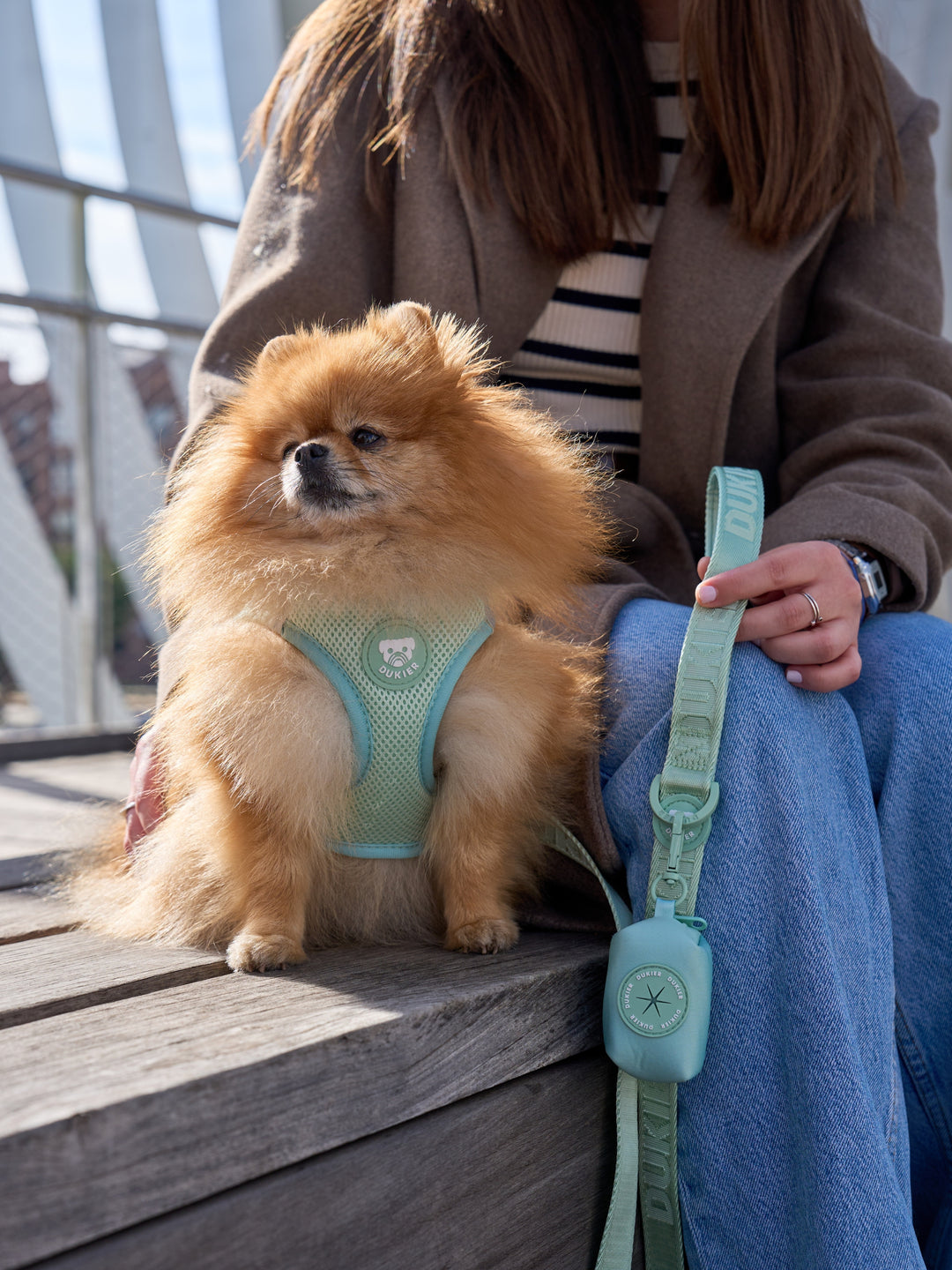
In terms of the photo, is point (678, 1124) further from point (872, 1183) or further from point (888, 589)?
point (888, 589)

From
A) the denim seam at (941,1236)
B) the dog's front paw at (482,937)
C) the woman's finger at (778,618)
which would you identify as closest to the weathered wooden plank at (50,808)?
the dog's front paw at (482,937)

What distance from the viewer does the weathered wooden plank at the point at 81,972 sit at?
0.97 metres

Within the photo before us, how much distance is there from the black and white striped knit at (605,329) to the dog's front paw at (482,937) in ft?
2.61

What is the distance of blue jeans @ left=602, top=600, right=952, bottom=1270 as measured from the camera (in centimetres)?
99

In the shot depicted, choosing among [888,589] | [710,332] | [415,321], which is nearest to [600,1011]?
[888,589]

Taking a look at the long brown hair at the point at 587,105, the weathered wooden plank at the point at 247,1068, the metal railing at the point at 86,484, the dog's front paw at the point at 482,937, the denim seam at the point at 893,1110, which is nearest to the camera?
the weathered wooden plank at the point at 247,1068

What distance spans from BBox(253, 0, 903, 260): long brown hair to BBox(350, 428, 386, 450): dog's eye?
577mm

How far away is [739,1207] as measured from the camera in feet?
3.41

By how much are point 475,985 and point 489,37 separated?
1332 mm

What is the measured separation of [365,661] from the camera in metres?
1.14

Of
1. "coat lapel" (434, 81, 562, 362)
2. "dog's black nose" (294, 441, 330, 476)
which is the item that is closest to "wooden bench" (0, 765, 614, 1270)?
"dog's black nose" (294, 441, 330, 476)

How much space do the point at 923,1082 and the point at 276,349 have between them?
1.15 metres

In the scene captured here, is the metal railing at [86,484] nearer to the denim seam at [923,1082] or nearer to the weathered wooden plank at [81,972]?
the weathered wooden plank at [81,972]

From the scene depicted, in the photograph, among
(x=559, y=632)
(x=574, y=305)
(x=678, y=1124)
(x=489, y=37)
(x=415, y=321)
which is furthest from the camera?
(x=574, y=305)
